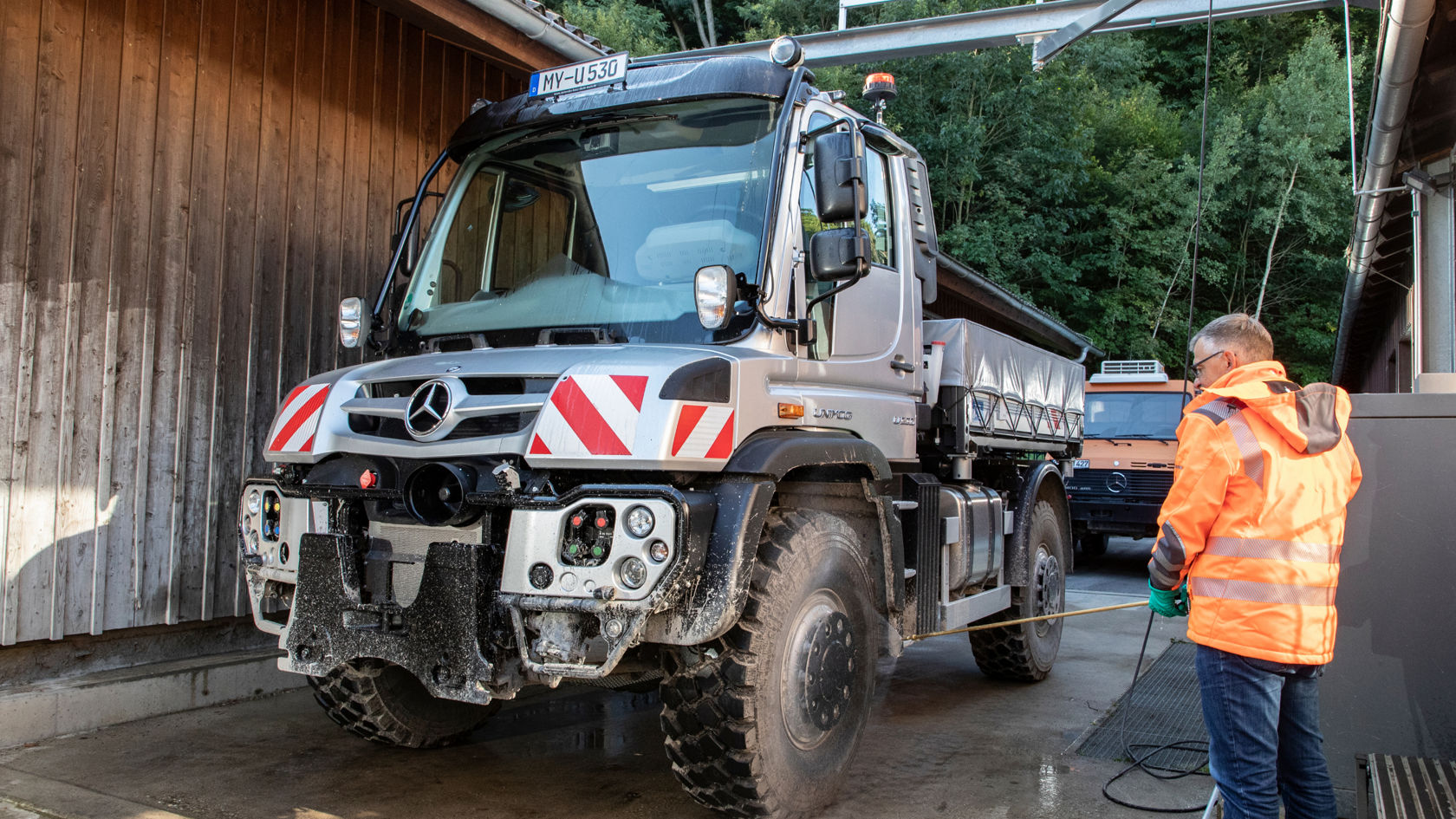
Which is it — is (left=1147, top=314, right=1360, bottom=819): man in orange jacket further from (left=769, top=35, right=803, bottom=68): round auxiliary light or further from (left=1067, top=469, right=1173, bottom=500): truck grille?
(left=1067, top=469, right=1173, bottom=500): truck grille

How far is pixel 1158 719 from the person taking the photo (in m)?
5.69

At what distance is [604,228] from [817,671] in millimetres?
1964

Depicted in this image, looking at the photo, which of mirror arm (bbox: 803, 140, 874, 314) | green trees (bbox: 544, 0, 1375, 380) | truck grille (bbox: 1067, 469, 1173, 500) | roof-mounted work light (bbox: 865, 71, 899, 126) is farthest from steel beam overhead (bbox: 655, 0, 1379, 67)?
green trees (bbox: 544, 0, 1375, 380)

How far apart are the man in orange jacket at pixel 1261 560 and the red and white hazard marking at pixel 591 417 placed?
5.53 ft

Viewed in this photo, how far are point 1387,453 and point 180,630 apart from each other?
5.91 metres

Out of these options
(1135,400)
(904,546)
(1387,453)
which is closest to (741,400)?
(904,546)

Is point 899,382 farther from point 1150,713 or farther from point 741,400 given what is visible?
point 1150,713

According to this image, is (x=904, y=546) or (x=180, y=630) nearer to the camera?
(x=904, y=546)

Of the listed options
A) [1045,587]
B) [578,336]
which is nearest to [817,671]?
[578,336]

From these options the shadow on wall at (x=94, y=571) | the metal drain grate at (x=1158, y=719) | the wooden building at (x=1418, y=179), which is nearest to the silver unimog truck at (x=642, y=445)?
the metal drain grate at (x=1158, y=719)

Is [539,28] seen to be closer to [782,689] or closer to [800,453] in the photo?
[800,453]

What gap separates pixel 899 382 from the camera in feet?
16.7

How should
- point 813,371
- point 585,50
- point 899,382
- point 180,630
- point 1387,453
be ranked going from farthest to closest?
1. point 585,50
2. point 180,630
3. point 899,382
4. point 813,371
5. point 1387,453

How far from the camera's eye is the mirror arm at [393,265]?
15.7ft
